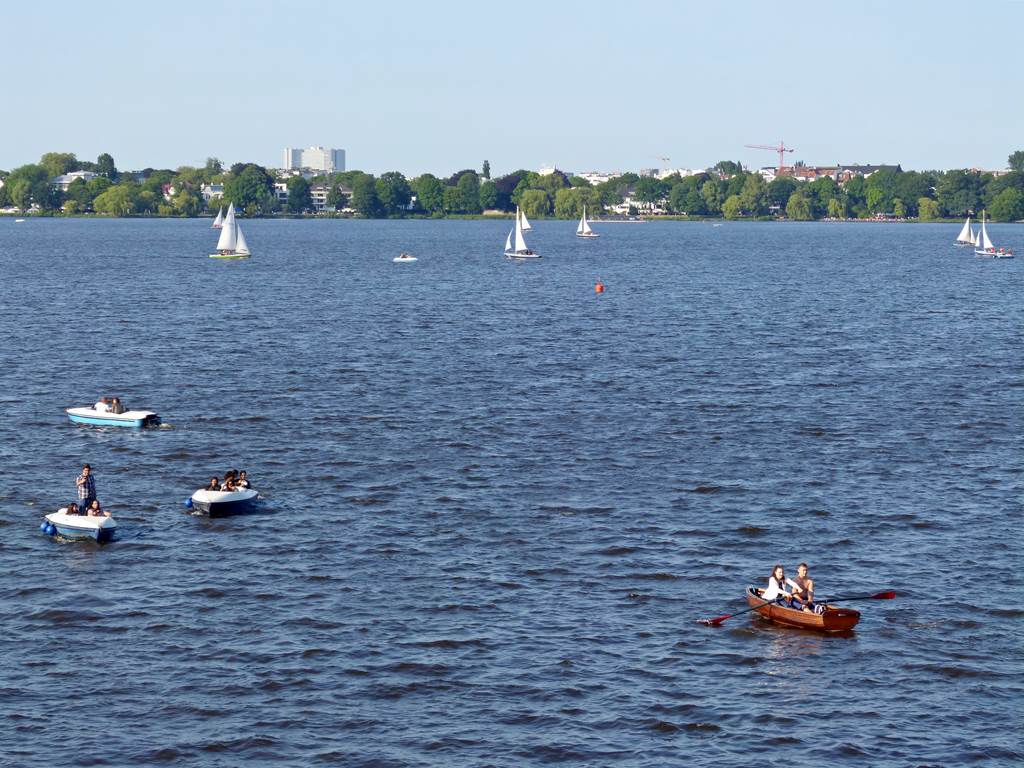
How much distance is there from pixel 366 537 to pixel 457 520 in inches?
187

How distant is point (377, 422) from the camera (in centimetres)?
8988

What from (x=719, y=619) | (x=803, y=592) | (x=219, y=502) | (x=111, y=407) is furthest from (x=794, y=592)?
(x=111, y=407)

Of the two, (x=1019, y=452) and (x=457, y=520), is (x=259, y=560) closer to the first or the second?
(x=457, y=520)

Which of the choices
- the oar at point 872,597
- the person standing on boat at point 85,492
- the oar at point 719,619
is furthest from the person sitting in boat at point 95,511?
the oar at point 872,597

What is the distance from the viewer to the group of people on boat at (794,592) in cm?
5328

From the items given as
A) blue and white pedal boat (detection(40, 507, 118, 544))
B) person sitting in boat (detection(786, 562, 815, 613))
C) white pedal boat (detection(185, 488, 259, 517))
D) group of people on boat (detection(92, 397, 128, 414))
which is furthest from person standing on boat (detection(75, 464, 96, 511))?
person sitting in boat (detection(786, 562, 815, 613))

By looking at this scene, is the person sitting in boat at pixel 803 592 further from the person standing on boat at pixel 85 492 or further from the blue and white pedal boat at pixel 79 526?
the person standing on boat at pixel 85 492

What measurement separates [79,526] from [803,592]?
30.3m

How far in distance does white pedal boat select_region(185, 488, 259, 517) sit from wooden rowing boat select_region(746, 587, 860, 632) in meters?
24.7

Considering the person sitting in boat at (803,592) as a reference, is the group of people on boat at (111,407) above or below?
above

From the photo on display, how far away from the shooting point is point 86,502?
2494 inches

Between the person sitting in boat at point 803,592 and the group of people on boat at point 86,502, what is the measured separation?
95.4ft

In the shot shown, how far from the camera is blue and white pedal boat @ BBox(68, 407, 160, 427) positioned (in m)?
86.0

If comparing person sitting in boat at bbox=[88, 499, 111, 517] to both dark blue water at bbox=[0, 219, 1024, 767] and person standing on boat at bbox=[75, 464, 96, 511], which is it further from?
dark blue water at bbox=[0, 219, 1024, 767]
